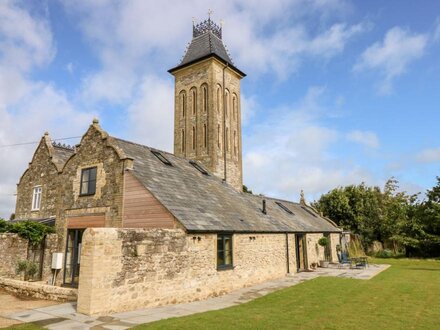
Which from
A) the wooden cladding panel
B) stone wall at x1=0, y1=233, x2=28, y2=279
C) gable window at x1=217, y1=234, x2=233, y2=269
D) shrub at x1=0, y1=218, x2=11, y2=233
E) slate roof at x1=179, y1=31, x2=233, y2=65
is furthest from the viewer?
slate roof at x1=179, y1=31, x2=233, y2=65

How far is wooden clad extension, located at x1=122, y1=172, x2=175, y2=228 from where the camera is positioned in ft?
43.5

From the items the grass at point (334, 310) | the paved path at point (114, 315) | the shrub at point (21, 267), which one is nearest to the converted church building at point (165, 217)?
the paved path at point (114, 315)

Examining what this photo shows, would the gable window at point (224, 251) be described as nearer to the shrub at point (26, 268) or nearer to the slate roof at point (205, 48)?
the shrub at point (26, 268)

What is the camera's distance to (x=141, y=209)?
550 inches

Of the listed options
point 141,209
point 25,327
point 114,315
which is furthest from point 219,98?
point 25,327

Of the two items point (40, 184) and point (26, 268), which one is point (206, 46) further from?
point (26, 268)

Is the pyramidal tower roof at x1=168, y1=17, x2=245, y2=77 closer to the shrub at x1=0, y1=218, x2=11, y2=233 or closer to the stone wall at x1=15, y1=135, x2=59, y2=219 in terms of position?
the stone wall at x1=15, y1=135, x2=59, y2=219

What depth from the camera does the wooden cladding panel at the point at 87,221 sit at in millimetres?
Result: 15281

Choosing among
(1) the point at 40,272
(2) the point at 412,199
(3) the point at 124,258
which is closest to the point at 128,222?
(3) the point at 124,258

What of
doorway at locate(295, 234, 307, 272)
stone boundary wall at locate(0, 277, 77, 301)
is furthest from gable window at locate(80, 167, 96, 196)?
doorway at locate(295, 234, 307, 272)

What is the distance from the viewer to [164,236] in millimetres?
11758

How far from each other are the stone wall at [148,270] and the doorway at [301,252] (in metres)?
7.86

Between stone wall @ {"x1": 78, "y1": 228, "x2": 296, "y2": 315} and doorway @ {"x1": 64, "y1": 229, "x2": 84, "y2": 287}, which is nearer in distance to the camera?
stone wall @ {"x1": 78, "y1": 228, "x2": 296, "y2": 315}

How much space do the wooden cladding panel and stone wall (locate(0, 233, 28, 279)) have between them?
105 inches
